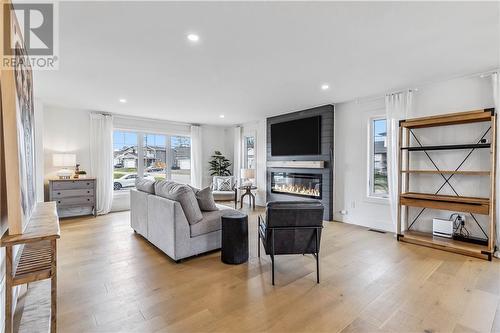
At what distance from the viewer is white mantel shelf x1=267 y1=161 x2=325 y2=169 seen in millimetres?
5275

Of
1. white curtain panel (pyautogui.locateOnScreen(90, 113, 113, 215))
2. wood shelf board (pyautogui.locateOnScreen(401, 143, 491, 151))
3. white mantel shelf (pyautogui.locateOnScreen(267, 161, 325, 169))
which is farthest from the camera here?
white curtain panel (pyautogui.locateOnScreen(90, 113, 113, 215))

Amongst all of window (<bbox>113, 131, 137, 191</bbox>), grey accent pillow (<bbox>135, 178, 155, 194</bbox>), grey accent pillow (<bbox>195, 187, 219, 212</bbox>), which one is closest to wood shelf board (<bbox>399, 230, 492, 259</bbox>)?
grey accent pillow (<bbox>195, 187, 219, 212</bbox>)

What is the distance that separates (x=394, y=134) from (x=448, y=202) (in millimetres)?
1313

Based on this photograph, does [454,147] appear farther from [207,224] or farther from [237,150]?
[237,150]

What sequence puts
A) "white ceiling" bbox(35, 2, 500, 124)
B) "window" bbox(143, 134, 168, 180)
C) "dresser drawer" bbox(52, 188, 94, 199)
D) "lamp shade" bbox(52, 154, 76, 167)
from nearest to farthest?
"white ceiling" bbox(35, 2, 500, 124) < "dresser drawer" bbox(52, 188, 94, 199) < "lamp shade" bbox(52, 154, 76, 167) < "window" bbox(143, 134, 168, 180)

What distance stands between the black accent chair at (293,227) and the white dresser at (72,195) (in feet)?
15.2

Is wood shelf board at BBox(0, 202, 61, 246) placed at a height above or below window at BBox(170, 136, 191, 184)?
below

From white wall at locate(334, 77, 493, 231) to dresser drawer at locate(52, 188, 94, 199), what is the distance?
5.40 m

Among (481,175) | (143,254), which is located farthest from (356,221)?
(143,254)

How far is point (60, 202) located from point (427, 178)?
6926 millimetres

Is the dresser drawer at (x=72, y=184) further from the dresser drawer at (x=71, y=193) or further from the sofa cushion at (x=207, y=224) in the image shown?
the sofa cushion at (x=207, y=224)

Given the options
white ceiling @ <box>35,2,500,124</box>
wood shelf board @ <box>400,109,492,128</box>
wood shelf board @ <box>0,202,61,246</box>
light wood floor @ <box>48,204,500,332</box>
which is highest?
white ceiling @ <box>35,2,500,124</box>

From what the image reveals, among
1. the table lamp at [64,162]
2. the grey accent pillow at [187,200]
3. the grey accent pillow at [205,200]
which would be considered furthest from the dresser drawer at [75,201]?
the grey accent pillow at [205,200]

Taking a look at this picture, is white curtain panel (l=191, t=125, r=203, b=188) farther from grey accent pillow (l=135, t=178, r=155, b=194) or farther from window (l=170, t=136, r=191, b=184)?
grey accent pillow (l=135, t=178, r=155, b=194)
